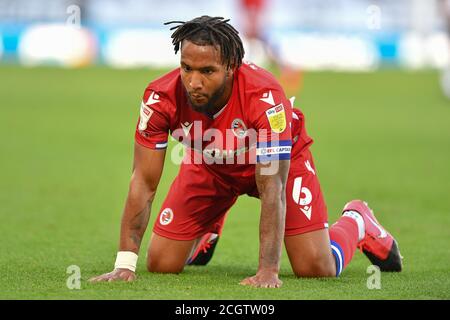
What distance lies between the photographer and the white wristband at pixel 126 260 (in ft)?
19.8

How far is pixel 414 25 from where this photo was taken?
30250mm

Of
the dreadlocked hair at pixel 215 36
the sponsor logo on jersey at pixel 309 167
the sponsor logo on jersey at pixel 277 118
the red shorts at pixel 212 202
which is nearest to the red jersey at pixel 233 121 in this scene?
the sponsor logo on jersey at pixel 277 118

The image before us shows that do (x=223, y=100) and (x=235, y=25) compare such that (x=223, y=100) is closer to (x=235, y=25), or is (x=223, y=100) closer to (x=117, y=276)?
(x=117, y=276)

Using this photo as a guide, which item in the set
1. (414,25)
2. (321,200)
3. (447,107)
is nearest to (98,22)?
(414,25)

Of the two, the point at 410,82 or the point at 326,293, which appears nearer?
the point at 326,293

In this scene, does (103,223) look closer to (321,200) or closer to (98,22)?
(321,200)

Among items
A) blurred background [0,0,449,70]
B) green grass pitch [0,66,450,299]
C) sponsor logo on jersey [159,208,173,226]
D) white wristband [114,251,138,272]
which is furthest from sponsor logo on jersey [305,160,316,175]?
blurred background [0,0,449,70]

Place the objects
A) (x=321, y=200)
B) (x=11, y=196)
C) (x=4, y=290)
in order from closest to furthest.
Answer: (x=4, y=290), (x=321, y=200), (x=11, y=196)

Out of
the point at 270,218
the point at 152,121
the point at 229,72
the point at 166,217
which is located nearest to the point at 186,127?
the point at 152,121

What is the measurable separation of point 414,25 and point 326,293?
25.6 metres

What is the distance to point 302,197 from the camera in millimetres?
6801

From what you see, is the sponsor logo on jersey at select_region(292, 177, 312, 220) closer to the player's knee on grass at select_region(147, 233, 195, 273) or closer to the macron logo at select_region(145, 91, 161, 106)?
the player's knee on grass at select_region(147, 233, 195, 273)

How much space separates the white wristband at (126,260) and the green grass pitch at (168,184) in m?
0.14

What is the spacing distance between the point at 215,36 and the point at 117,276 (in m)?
1.60
